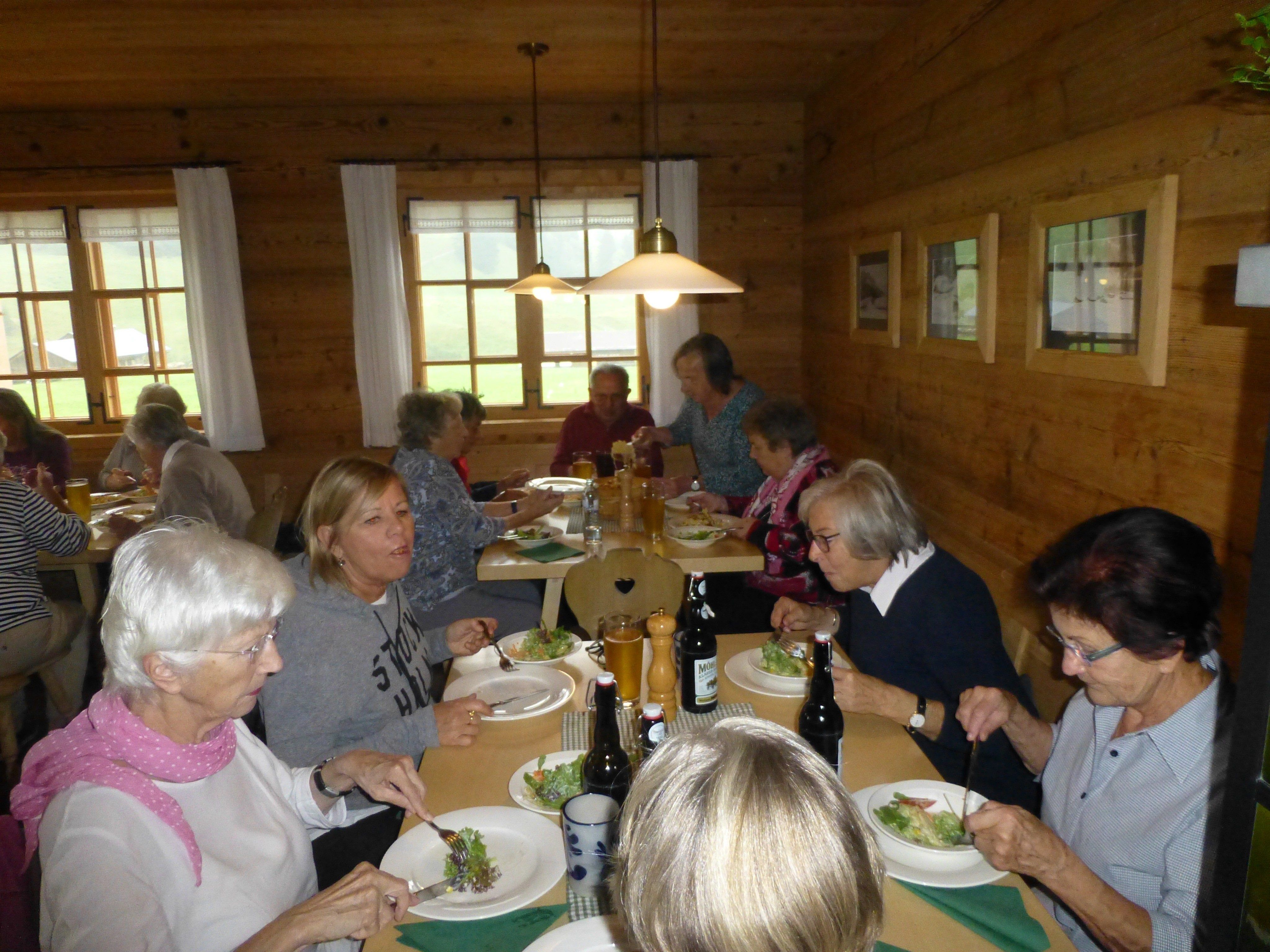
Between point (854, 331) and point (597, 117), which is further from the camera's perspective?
point (597, 117)

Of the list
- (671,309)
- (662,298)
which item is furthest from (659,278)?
(671,309)

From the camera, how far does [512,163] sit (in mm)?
5527

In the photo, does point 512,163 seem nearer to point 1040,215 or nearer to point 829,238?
point 829,238

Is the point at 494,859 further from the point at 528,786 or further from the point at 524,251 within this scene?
the point at 524,251

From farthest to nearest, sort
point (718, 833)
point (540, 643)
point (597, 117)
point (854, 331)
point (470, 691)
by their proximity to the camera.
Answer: point (597, 117) < point (854, 331) < point (540, 643) < point (470, 691) < point (718, 833)

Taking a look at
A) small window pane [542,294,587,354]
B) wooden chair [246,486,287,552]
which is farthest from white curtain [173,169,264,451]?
small window pane [542,294,587,354]

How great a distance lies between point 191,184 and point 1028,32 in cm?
486

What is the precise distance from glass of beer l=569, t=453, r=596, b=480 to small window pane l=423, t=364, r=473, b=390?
5.83ft

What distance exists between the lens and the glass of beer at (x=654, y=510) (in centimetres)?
333

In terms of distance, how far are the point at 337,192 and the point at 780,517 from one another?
3.93 metres

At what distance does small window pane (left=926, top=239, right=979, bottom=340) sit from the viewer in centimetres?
326

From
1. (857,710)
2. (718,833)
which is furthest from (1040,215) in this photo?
(718,833)

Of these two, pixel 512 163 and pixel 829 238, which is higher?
pixel 512 163

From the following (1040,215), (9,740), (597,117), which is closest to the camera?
(1040,215)
